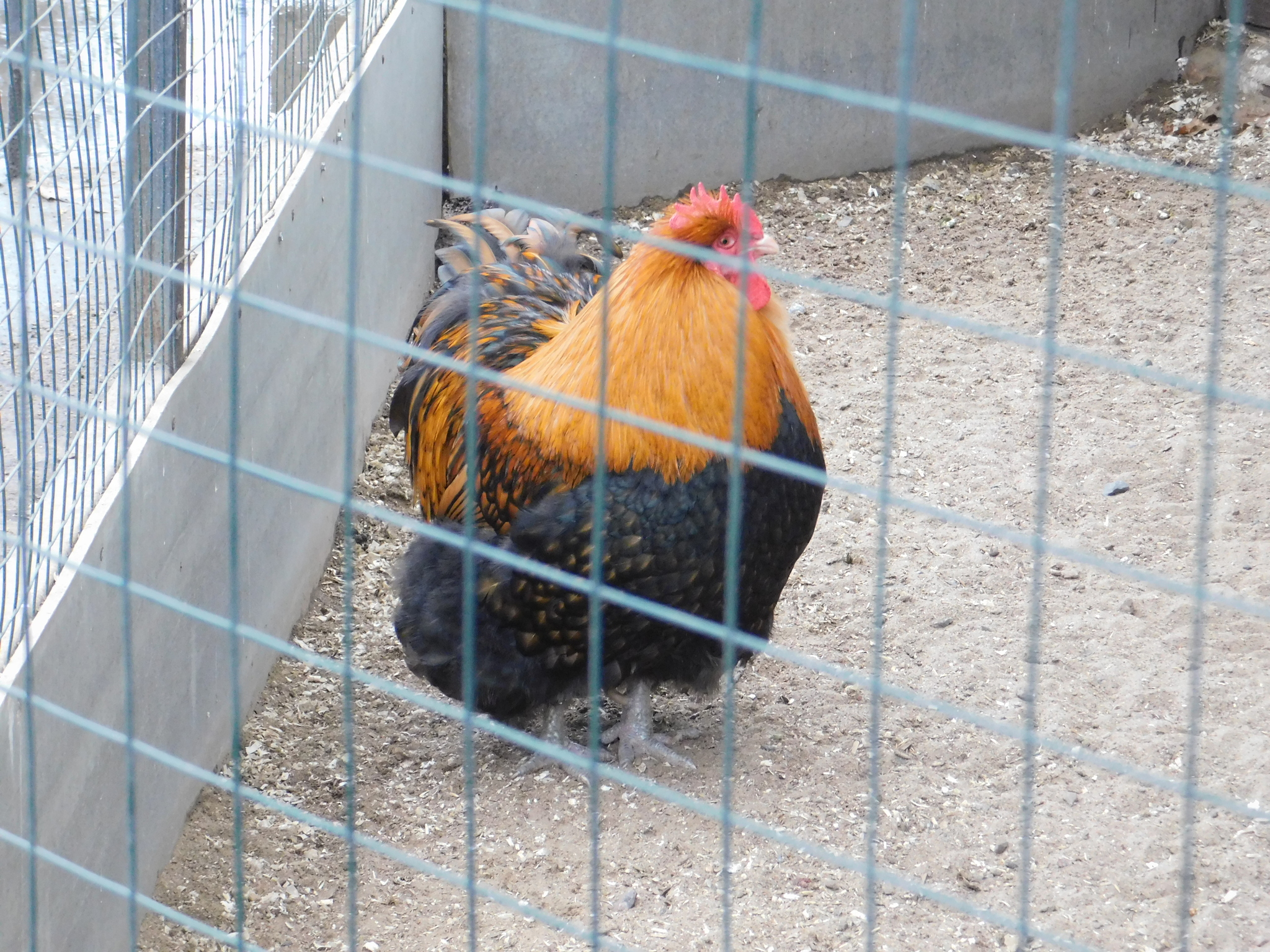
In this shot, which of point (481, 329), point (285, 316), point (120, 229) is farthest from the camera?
point (481, 329)

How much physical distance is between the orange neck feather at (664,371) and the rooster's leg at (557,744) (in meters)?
0.89

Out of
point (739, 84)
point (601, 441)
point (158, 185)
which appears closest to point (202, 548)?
point (158, 185)

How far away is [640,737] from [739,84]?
3.82 m

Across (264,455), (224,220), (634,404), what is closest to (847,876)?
(634,404)

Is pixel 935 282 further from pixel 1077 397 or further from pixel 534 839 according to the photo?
pixel 534 839

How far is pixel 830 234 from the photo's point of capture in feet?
23.2

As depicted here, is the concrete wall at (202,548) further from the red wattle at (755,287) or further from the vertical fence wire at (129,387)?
the red wattle at (755,287)

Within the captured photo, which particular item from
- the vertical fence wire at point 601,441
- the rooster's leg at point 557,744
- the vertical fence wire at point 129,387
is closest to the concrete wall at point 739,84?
the rooster's leg at point 557,744

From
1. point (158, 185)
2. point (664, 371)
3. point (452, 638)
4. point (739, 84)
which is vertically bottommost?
point (452, 638)

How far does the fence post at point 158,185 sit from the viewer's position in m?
3.45

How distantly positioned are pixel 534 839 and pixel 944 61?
186 inches

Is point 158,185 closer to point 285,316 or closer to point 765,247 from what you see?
Answer: point 765,247

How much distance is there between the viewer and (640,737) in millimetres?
4480

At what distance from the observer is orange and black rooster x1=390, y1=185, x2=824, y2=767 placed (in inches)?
146
